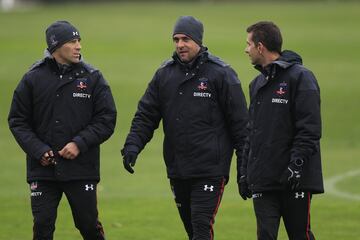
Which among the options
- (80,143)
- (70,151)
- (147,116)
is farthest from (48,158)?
(147,116)

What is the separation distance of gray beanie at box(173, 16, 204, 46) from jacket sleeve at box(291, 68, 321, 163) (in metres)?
1.37

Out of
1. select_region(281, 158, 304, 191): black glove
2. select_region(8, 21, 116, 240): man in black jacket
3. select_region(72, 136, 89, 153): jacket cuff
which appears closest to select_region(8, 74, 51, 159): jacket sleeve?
select_region(8, 21, 116, 240): man in black jacket

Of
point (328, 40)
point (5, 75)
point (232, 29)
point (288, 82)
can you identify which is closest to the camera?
point (288, 82)

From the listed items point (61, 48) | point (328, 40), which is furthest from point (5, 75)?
point (61, 48)

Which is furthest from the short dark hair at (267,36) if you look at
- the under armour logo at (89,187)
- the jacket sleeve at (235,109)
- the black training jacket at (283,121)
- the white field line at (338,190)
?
the white field line at (338,190)

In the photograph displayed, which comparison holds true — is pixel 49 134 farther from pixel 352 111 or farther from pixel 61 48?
pixel 352 111

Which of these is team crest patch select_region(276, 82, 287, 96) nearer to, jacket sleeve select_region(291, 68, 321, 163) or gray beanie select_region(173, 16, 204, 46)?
jacket sleeve select_region(291, 68, 321, 163)

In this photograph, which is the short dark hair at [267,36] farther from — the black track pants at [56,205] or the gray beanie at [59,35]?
the black track pants at [56,205]

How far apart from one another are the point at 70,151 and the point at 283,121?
1998 mm

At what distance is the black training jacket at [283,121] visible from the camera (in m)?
9.97

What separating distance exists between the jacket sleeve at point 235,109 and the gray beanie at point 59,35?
58.1 inches

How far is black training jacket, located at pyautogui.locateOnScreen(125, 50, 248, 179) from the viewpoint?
10.9 metres

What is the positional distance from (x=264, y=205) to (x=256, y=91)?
3.21 feet

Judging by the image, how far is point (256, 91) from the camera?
33.7 ft
